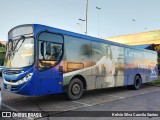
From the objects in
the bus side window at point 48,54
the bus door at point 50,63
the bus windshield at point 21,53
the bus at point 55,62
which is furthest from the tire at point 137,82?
the bus windshield at point 21,53

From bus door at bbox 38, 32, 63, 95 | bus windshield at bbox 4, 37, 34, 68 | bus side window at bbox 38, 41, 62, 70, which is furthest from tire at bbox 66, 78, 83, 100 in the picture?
bus windshield at bbox 4, 37, 34, 68

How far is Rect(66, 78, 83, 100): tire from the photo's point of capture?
9.85 metres

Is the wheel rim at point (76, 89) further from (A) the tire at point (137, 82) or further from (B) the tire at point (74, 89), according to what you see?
(A) the tire at point (137, 82)

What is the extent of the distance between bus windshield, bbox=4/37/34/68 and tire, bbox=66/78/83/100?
7.53ft

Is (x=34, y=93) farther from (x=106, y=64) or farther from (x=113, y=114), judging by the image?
(x=106, y=64)

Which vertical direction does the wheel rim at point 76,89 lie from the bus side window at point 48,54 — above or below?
below

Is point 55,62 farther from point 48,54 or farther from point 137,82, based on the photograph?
point 137,82

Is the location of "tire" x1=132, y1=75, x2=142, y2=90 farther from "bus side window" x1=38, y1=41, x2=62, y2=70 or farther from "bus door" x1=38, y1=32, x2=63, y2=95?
"bus side window" x1=38, y1=41, x2=62, y2=70

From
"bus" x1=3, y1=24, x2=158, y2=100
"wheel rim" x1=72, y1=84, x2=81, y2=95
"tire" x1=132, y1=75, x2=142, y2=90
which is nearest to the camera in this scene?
"bus" x1=3, y1=24, x2=158, y2=100

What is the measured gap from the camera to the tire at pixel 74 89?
985 cm

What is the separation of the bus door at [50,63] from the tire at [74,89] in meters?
0.60

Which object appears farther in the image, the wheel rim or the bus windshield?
the wheel rim

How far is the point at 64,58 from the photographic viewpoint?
9664 millimetres

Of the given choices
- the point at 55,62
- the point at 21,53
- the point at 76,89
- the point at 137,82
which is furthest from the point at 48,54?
the point at 137,82
